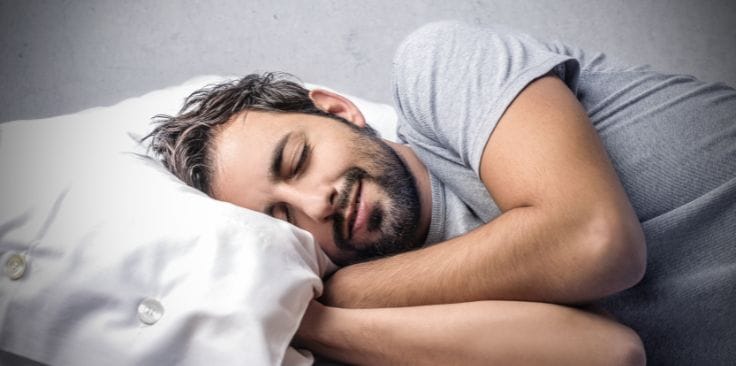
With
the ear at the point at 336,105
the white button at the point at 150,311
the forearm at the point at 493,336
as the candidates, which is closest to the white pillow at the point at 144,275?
the white button at the point at 150,311

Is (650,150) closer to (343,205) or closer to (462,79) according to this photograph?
(462,79)

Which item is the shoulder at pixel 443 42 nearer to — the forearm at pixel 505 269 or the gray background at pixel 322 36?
the forearm at pixel 505 269

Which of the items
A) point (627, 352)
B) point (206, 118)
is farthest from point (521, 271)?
point (206, 118)

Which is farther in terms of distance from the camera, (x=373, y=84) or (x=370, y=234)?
(x=373, y=84)

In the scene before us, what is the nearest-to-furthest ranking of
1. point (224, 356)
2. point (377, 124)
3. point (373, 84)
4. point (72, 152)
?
point (224, 356)
point (72, 152)
point (377, 124)
point (373, 84)

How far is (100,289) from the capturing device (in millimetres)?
723

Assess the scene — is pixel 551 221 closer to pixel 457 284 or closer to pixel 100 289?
pixel 457 284

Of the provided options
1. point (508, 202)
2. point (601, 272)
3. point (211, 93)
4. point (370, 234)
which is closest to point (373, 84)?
point (211, 93)

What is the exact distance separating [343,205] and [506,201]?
0.86 feet

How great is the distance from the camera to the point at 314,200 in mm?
901

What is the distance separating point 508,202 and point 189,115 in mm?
659

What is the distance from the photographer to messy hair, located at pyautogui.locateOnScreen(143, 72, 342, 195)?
104 cm

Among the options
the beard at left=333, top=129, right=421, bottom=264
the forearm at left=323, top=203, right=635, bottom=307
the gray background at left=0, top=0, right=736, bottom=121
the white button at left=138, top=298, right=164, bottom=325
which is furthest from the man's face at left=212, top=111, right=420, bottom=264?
Result: the gray background at left=0, top=0, right=736, bottom=121

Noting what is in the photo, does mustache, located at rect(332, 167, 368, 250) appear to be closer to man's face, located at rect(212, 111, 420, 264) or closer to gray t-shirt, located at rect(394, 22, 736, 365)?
man's face, located at rect(212, 111, 420, 264)
